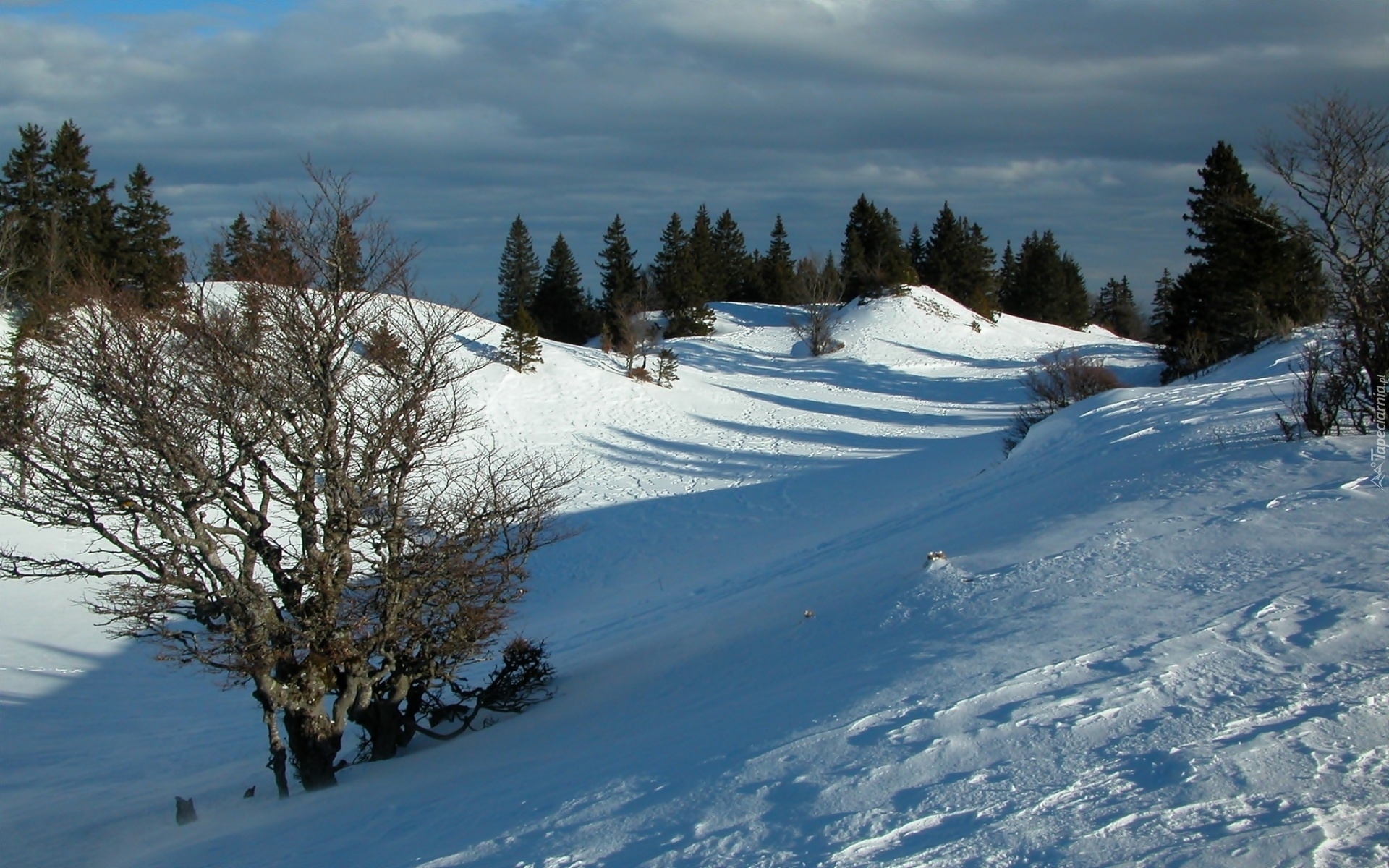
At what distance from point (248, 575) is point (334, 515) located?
3.06 ft

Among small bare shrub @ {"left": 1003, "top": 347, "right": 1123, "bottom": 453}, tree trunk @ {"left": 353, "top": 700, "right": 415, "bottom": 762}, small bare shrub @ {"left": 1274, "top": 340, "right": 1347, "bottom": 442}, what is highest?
small bare shrub @ {"left": 1003, "top": 347, "right": 1123, "bottom": 453}

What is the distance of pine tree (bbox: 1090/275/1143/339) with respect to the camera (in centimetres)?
8988

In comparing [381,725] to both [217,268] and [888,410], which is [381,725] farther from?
[888,410]

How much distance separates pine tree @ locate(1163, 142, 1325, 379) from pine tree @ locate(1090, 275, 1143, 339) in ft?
183

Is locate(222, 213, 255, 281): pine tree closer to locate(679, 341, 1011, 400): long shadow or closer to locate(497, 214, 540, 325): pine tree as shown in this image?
locate(679, 341, 1011, 400): long shadow

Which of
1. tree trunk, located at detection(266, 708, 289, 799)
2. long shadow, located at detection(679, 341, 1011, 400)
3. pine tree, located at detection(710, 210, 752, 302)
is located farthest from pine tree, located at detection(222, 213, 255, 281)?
pine tree, located at detection(710, 210, 752, 302)

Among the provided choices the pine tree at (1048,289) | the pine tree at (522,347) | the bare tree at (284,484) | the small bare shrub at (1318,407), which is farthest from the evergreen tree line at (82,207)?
the pine tree at (1048,289)

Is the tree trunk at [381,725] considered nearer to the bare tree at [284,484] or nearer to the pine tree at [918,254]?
the bare tree at [284,484]

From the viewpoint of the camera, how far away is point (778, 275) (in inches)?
2788

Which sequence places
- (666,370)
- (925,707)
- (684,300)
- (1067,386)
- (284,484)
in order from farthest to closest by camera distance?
(684,300), (666,370), (1067,386), (284,484), (925,707)

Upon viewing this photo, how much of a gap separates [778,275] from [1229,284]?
132ft

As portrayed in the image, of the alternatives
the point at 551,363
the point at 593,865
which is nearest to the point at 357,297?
the point at 593,865

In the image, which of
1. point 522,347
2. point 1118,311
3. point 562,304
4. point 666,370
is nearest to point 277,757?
point 522,347

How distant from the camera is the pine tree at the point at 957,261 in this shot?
236 ft
